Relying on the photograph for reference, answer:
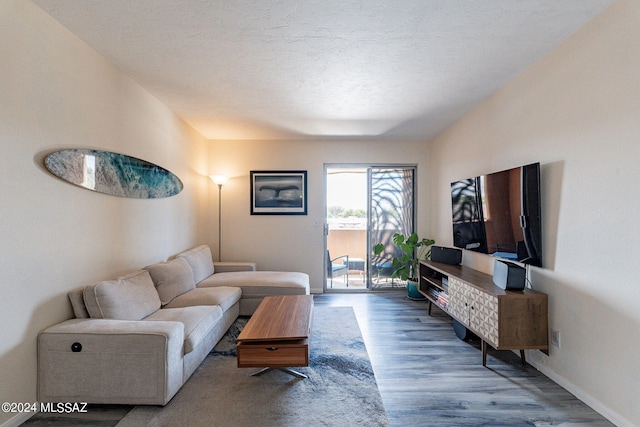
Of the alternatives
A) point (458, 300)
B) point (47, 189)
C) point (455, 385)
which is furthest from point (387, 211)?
point (47, 189)

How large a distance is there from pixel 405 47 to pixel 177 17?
1.62 meters

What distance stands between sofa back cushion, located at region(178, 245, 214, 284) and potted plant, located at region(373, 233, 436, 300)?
2.62 meters

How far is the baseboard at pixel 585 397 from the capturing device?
1.74 metres

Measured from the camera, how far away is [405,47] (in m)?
2.17

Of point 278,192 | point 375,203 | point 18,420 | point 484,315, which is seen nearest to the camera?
point 18,420

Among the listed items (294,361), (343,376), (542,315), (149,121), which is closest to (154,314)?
(294,361)

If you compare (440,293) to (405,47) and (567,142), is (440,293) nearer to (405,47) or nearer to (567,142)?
(567,142)

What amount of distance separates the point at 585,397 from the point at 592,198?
1.38 metres

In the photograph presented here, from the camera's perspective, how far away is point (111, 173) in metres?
2.47

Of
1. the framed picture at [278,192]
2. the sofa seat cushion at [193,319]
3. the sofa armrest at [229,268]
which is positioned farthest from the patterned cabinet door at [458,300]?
the sofa armrest at [229,268]

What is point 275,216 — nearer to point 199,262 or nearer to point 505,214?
point 199,262

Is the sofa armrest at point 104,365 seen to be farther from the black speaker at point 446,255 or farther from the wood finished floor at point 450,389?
the black speaker at point 446,255

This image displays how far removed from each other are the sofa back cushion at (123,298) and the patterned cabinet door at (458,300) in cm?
292

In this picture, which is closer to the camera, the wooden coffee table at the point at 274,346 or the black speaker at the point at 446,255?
the wooden coffee table at the point at 274,346
